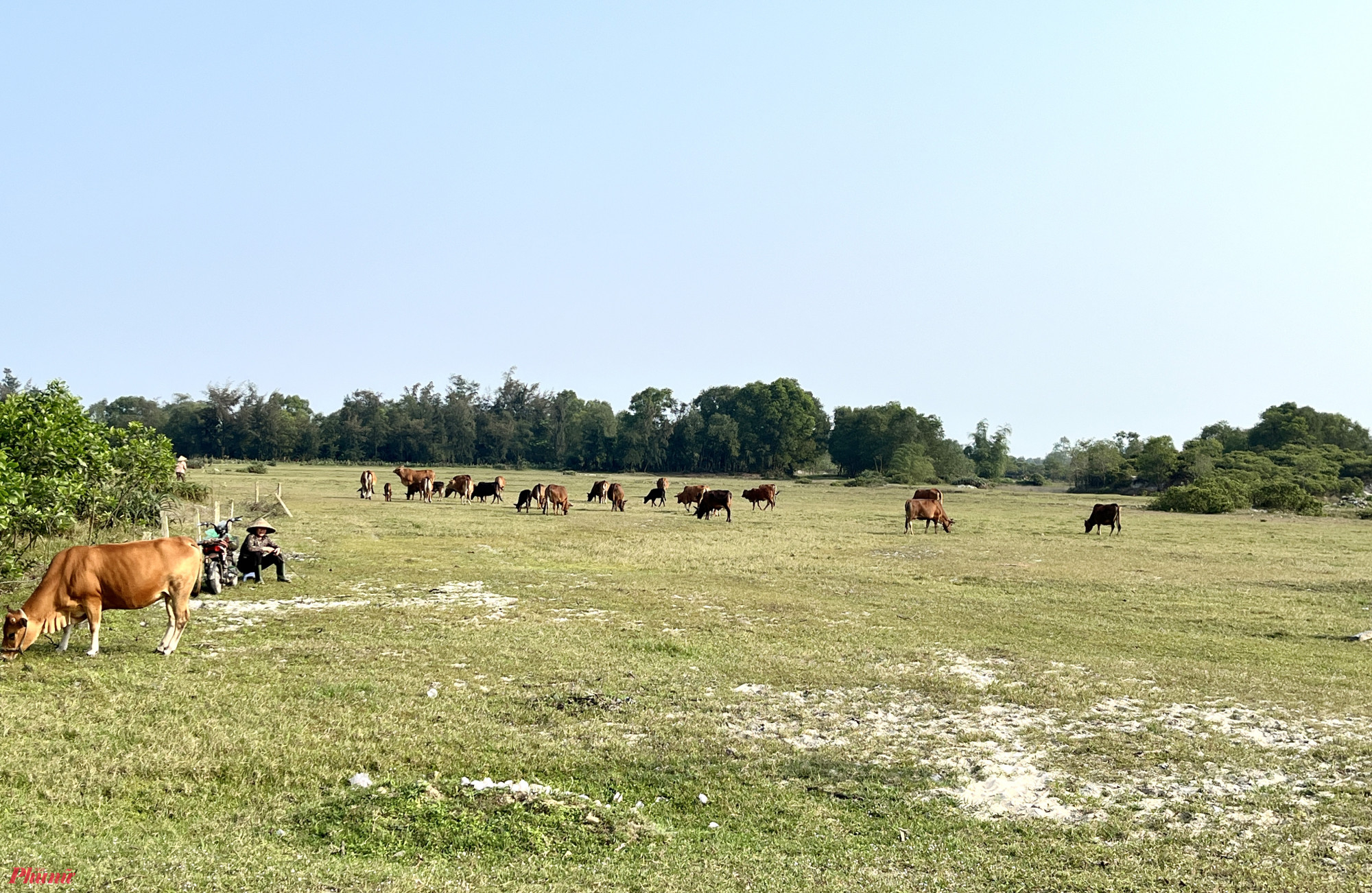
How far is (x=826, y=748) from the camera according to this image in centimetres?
800

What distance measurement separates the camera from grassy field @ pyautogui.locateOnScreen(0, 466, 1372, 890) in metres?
5.67

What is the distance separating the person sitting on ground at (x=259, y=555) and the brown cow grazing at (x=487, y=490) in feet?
93.0

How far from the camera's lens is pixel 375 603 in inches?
568

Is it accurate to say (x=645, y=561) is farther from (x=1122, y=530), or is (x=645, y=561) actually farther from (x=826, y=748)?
(x=1122, y=530)

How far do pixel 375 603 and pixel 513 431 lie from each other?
10680cm

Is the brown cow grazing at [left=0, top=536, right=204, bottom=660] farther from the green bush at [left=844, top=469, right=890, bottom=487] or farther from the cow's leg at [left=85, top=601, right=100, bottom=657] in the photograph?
the green bush at [left=844, top=469, right=890, bottom=487]

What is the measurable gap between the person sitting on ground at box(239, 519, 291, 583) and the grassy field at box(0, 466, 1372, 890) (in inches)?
17.6

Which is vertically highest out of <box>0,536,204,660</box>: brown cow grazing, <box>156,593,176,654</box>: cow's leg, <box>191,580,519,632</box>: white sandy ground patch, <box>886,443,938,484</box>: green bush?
<box>886,443,938,484</box>: green bush

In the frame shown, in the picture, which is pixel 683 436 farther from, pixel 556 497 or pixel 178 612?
A: pixel 178 612

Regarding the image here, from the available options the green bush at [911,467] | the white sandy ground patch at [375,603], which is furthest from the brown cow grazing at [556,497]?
the green bush at [911,467]

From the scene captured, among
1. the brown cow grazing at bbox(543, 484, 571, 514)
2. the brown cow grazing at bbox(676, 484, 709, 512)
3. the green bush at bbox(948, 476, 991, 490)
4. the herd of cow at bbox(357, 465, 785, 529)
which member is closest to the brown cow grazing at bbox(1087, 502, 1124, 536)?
the herd of cow at bbox(357, 465, 785, 529)

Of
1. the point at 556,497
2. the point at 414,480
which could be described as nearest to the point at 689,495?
the point at 556,497

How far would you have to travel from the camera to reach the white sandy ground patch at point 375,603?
12.8m

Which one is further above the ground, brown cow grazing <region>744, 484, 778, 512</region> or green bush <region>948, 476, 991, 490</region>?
green bush <region>948, 476, 991, 490</region>
